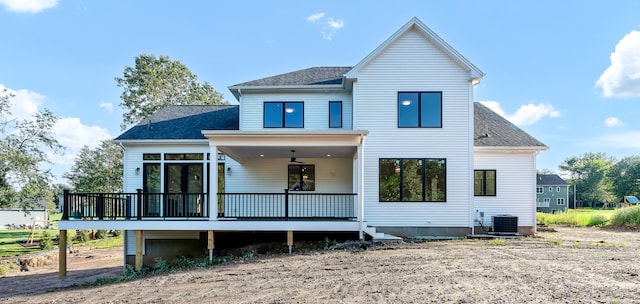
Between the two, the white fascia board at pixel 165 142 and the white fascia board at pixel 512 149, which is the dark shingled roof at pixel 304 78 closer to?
the white fascia board at pixel 165 142

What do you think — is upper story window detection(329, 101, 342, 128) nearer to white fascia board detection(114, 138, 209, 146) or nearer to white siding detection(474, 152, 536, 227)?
white fascia board detection(114, 138, 209, 146)

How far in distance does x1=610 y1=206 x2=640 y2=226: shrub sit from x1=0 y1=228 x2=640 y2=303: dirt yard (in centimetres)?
1053

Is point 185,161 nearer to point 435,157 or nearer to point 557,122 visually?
point 435,157

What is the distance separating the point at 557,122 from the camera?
36.2 metres

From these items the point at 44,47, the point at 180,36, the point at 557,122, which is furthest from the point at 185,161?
the point at 557,122

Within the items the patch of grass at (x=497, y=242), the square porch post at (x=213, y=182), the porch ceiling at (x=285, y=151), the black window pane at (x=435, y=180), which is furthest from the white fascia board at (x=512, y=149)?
the square porch post at (x=213, y=182)

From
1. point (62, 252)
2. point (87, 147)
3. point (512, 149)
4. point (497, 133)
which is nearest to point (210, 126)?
point (62, 252)

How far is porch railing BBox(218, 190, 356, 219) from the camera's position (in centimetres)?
1270

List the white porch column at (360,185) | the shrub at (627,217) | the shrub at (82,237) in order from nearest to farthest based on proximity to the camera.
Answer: the white porch column at (360,185) → the shrub at (627,217) → the shrub at (82,237)

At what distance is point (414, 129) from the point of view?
13039mm

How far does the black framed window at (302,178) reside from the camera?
1384cm

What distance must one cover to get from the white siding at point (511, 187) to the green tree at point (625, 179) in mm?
65906

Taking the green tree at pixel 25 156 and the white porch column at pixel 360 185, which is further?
the green tree at pixel 25 156

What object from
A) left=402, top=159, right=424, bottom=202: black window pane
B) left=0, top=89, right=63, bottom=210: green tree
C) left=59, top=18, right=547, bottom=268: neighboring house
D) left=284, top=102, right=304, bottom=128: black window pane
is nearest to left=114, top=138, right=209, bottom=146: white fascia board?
left=59, top=18, right=547, bottom=268: neighboring house
